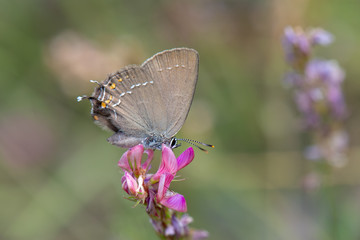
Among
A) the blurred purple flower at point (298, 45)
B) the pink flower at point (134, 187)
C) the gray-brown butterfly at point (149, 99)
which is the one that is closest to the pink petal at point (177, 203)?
the pink flower at point (134, 187)

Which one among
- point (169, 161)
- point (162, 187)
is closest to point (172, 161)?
point (169, 161)

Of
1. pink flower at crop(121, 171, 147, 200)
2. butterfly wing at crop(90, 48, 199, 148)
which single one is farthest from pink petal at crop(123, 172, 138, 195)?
butterfly wing at crop(90, 48, 199, 148)

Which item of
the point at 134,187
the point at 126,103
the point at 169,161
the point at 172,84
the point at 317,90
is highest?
the point at 317,90

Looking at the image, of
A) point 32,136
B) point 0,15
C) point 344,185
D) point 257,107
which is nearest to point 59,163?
point 32,136

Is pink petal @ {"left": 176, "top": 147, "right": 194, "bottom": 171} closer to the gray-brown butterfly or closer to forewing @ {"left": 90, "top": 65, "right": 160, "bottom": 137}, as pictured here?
the gray-brown butterfly

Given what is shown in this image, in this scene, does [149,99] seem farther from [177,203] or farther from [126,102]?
[177,203]

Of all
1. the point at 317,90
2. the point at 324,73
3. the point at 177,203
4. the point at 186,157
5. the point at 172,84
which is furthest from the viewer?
the point at 324,73
